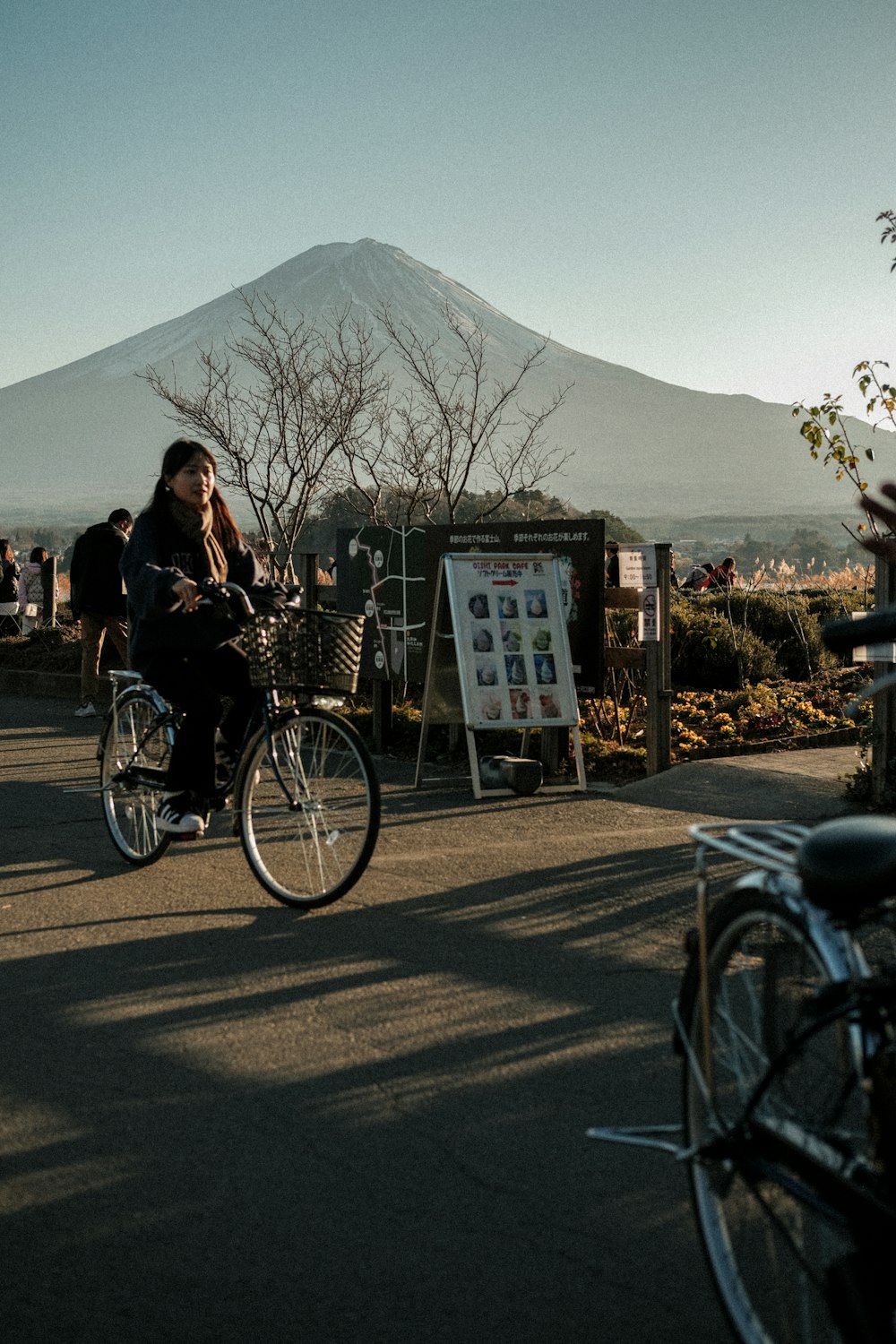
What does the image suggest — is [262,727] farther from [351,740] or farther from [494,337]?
[494,337]

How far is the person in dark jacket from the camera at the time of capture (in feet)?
47.1

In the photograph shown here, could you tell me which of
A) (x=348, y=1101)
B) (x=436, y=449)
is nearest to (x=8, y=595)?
(x=436, y=449)

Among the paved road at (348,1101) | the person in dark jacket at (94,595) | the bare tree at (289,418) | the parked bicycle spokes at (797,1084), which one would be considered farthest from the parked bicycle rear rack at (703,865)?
the bare tree at (289,418)

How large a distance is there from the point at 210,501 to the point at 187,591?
84cm

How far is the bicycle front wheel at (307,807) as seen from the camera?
20.6 feet

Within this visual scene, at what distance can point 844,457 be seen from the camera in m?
10.5

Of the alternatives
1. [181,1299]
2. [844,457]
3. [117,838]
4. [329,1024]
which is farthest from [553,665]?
[181,1299]

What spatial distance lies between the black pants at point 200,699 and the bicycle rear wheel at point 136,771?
0.93 ft

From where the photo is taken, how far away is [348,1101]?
4238mm

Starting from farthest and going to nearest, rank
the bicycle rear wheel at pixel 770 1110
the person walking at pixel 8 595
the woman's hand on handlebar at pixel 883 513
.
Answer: the person walking at pixel 8 595 → the woman's hand on handlebar at pixel 883 513 → the bicycle rear wheel at pixel 770 1110

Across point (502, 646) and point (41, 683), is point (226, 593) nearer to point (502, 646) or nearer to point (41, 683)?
point (502, 646)

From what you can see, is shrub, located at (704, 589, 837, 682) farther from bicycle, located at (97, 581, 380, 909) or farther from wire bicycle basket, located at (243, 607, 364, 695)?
wire bicycle basket, located at (243, 607, 364, 695)

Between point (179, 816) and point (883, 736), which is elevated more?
point (883, 736)

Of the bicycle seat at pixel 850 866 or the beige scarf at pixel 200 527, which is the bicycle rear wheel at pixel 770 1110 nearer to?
the bicycle seat at pixel 850 866
